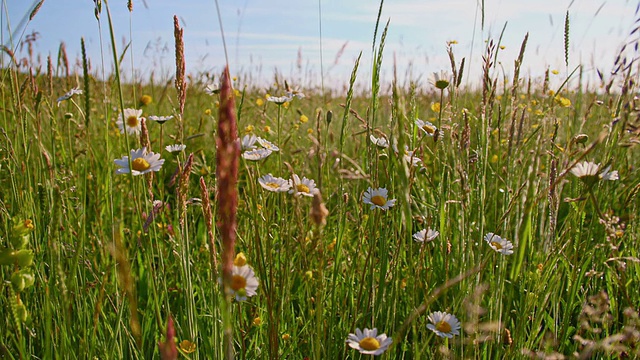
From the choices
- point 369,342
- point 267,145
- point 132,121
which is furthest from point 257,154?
point 132,121

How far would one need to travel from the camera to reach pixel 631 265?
4.87 ft

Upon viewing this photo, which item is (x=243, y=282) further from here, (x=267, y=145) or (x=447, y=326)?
(x=267, y=145)

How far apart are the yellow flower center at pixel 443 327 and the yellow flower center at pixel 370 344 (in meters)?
0.17

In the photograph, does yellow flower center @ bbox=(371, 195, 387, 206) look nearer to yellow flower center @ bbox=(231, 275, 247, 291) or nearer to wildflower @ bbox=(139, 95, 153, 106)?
yellow flower center @ bbox=(231, 275, 247, 291)

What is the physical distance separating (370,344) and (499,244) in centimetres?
51

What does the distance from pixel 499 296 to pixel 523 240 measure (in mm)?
402

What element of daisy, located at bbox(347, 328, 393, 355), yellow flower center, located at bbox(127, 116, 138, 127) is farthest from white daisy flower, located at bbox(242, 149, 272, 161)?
yellow flower center, located at bbox(127, 116, 138, 127)

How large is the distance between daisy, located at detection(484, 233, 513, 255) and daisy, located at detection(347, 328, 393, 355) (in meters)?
0.37

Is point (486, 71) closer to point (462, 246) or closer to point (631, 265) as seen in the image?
point (462, 246)

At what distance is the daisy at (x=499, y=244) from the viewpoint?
3.83 feet

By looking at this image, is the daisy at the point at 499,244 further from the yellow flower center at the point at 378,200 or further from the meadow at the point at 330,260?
the yellow flower center at the point at 378,200

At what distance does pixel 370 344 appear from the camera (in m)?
0.94

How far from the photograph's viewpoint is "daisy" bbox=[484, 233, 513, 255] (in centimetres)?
117

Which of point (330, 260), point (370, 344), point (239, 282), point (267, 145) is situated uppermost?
point (267, 145)
